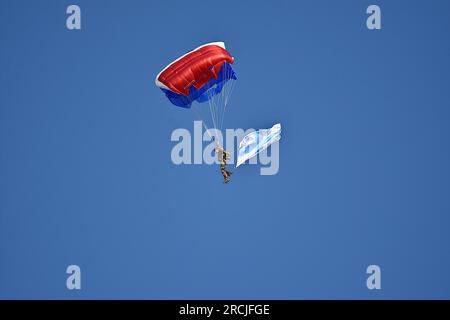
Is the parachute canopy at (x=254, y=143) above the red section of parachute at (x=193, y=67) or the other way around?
the other way around

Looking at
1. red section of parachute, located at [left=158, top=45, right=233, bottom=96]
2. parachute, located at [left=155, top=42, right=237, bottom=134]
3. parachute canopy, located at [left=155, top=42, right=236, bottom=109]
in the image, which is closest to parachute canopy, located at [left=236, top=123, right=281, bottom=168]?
parachute, located at [left=155, top=42, right=237, bottom=134]

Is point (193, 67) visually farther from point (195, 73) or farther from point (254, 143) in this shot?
point (254, 143)

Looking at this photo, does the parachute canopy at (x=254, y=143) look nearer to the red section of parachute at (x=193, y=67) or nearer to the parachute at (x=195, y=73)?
the parachute at (x=195, y=73)

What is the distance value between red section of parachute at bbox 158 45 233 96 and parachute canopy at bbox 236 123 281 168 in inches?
106

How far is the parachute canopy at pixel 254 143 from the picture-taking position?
20.1 metres

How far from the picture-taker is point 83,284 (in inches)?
1106

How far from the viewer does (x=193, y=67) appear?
60.1 feet

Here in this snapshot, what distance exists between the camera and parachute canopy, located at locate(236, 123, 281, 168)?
2014 centimetres

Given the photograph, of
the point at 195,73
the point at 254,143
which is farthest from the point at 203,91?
the point at 254,143

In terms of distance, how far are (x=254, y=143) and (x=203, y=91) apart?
2273 millimetres

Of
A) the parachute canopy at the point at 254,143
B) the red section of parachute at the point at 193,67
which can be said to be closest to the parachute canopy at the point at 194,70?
the red section of parachute at the point at 193,67

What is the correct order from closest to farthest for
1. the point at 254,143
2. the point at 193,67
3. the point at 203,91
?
the point at 193,67, the point at 203,91, the point at 254,143

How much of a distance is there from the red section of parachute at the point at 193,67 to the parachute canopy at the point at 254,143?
2.68 metres

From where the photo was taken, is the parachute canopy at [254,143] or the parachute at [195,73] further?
the parachute canopy at [254,143]
